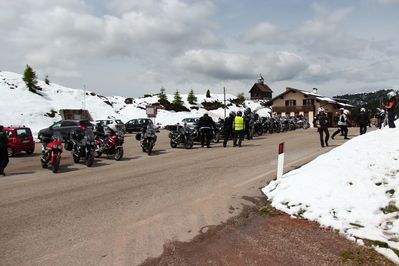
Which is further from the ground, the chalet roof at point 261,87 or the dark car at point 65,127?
the chalet roof at point 261,87

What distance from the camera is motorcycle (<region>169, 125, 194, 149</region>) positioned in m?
17.6

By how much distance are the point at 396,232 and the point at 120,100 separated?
6725 centimetres

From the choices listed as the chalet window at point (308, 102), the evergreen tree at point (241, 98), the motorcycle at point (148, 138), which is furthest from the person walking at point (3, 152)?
the evergreen tree at point (241, 98)

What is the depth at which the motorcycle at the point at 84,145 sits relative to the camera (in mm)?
12195

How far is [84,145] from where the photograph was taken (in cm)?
1240

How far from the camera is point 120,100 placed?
226 ft

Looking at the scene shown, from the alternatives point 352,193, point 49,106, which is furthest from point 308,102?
point 352,193

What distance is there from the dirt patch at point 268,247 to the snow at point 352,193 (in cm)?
28

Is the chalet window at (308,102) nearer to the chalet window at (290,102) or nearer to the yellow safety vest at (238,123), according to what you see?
the chalet window at (290,102)

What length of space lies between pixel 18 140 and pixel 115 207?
40.3ft

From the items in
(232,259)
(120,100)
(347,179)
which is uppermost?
(120,100)

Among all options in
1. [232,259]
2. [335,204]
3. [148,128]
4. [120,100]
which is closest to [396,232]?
[335,204]

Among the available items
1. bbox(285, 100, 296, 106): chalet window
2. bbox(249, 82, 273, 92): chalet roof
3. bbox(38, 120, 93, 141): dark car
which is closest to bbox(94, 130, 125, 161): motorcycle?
bbox(38, 120, 93, 141): dark car

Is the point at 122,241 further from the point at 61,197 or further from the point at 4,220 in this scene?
the point at 61,197
